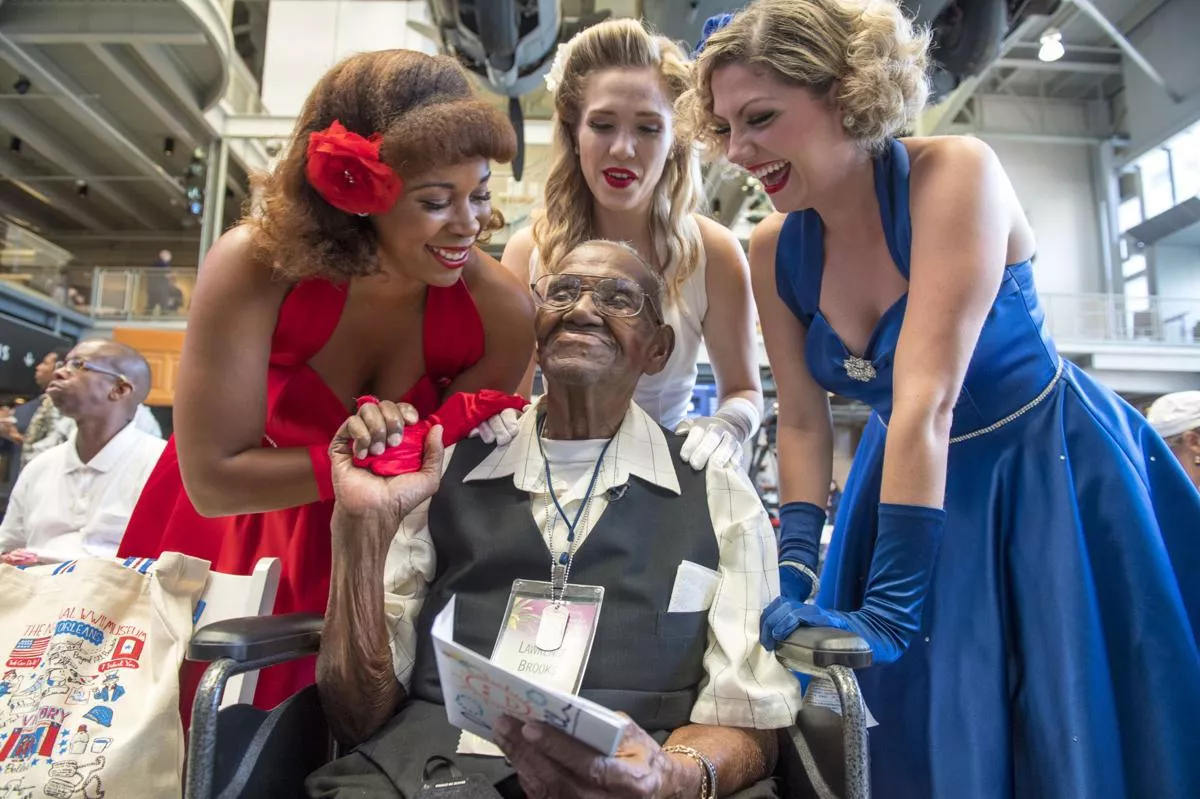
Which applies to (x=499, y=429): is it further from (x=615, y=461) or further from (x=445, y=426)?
(x=615, y=461)

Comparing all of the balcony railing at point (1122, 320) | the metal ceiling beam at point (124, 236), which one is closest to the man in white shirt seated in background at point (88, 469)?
the balcony railing at point (1122, 320)

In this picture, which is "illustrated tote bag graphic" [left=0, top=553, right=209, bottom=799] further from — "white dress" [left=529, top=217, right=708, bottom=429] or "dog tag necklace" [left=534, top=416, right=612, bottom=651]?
"white dress" [left=529, top=217, right=708, bottom=429]

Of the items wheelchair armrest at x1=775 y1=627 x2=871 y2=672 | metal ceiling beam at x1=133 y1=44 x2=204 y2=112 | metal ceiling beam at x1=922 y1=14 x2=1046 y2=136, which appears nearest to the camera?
wheelchair armrest at x1=775 y1=627 x2=871 y2=672

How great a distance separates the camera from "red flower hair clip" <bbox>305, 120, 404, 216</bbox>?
1535mm

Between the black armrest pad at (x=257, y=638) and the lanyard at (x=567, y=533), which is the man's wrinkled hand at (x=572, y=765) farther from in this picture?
the black armrest pad at (x=257, y=638)

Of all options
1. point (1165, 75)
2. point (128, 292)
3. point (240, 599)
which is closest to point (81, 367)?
point (240, 599)

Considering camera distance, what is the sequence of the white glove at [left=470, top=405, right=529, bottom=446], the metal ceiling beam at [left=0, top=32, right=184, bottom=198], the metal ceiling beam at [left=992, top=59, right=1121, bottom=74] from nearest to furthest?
the white glove at [left=470, top=405, right=529, bottom=446] → the metal ceiling beam at [left=0, top=32, right=184, bottom=198] → the metal ceiling beam at [left=992, top=59, right=1121, bottom=74]

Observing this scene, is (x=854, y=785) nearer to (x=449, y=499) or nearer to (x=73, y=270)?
(x=449, y=499)

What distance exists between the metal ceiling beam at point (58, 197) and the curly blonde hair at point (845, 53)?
1787cm

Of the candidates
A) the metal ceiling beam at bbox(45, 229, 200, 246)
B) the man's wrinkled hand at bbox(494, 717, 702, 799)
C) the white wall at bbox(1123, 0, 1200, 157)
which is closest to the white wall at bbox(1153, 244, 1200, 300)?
the white wall at bbox(1123, 0, 1200, 157)

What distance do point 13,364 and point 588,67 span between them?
1105 centimetres

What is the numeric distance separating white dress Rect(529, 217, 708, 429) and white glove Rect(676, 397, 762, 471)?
0.20 m

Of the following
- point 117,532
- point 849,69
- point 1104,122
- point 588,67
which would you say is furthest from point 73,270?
point 1104,122

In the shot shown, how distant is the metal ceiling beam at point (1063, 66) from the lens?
1570 cm
